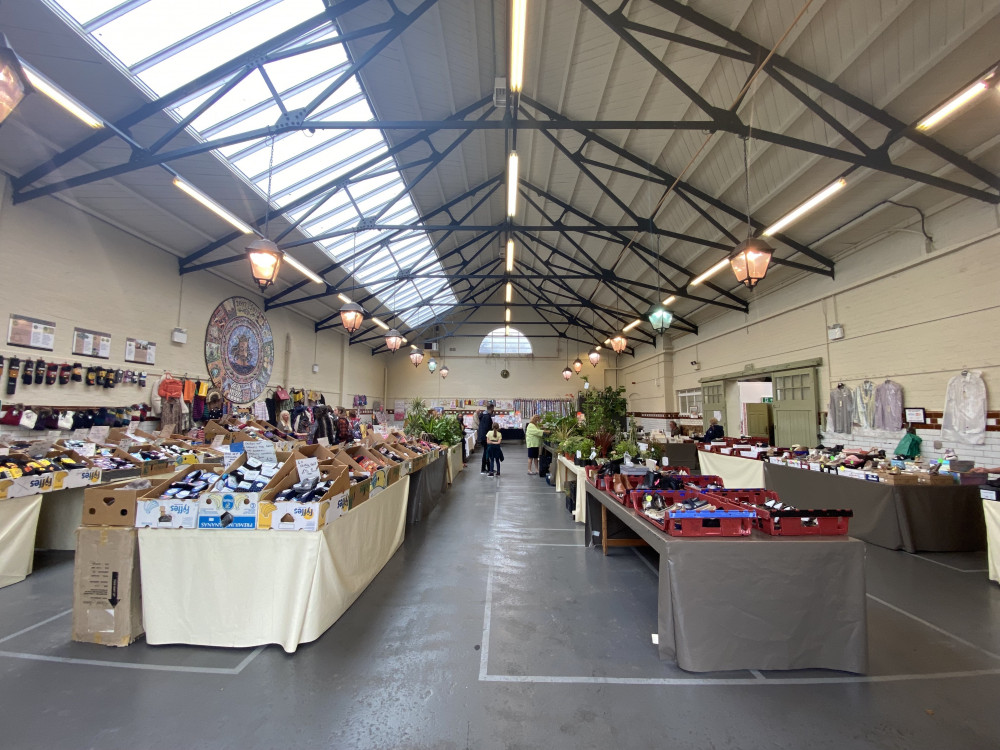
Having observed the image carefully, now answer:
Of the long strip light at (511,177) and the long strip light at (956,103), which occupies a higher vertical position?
the long strip light at (511,177)

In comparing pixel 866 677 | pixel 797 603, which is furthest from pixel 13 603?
pixel 866 677

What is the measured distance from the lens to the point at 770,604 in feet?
7.38

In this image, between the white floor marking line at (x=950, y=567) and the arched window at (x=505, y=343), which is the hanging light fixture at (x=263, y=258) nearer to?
the white floor marking line at (x=950, y=567)

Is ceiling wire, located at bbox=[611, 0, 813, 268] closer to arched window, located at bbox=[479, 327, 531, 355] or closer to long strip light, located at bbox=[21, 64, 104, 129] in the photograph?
long strip light, located at bbox=[21, 64, 104, 129]

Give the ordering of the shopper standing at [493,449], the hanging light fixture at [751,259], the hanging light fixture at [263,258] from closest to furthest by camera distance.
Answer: the hanging light fixture at [751,259]
the hanging light fixture at [263,258]
the shopper standing at [493,449]

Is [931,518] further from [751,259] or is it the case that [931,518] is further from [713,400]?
[713,400]

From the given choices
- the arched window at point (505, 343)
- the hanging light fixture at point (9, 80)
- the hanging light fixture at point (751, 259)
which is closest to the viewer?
the hanging light fixture at point (9, 80)

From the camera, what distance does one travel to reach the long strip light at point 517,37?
341 cm

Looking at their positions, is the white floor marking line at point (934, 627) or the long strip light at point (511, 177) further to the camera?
the long strip light at point (511, 177)

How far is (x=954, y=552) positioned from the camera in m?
4.36

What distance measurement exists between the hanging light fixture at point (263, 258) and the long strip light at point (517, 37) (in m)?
3.24

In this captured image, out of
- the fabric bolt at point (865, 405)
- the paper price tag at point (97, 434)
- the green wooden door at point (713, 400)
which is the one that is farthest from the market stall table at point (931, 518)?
the paper price tag at point (97, 434)

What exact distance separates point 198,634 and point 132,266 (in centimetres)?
639

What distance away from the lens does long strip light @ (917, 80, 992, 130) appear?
3100 mm
